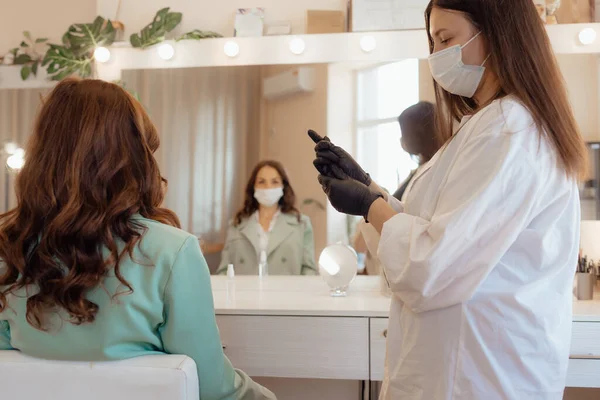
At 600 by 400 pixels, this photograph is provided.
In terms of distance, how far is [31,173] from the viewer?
100cm

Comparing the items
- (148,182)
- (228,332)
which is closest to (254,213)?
(228,332)

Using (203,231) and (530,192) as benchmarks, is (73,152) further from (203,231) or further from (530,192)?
(203,231)

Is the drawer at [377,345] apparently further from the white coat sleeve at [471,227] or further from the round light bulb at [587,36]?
the round light bulb at [587,36]

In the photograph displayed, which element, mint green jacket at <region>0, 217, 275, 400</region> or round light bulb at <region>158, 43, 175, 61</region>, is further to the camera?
round light bulb at <region>158, 43, 175, 61</region>

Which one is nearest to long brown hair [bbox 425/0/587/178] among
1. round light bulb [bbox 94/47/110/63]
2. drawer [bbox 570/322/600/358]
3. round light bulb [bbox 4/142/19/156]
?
drawer [bbox 570/322/600/358]

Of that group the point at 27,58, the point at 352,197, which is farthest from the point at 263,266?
the point at 27,58

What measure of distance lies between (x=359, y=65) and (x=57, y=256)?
1.36 meters

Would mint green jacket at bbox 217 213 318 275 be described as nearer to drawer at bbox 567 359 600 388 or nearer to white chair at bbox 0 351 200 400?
drawer at bbox 567 359 600 388

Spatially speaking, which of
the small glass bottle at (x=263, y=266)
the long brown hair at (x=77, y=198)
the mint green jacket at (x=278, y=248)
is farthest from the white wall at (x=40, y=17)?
the long brown hair at (x=77, y=198)

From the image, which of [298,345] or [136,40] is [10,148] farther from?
[298,345]

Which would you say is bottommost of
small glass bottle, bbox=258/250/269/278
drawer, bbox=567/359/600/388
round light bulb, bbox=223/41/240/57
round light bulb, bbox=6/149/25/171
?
drawer, bbox=567/359/600/388

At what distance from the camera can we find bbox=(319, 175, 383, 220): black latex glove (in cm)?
111

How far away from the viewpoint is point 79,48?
2217 mm

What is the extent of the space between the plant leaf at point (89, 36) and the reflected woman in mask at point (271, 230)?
712 mm
